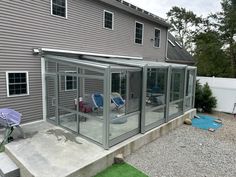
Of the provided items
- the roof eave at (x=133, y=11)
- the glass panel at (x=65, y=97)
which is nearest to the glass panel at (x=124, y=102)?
the glass panel at (x=65, y=97)

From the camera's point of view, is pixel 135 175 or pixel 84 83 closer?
pixel 135 175

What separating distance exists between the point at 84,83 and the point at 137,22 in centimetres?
709

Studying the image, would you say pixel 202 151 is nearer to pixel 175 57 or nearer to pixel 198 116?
pixel 198 116

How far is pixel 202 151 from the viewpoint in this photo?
5.83 m

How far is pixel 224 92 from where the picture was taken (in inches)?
442

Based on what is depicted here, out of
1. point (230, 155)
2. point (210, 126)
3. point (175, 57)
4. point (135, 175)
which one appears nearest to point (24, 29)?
point (135, 175)

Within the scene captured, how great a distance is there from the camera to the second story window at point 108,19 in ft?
29.5

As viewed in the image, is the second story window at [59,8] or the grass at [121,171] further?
the second story window at [59,8]

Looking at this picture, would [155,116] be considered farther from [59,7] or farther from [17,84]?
[59,7]

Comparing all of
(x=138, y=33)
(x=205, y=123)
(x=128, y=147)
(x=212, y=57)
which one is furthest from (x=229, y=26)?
(x=128, y=147)

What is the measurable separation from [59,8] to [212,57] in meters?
15.2

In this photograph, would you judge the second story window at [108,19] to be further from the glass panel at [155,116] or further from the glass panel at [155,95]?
the glass panel at [155,116]

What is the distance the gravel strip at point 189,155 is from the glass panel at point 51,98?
11.2ft

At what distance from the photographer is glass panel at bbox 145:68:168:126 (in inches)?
248
